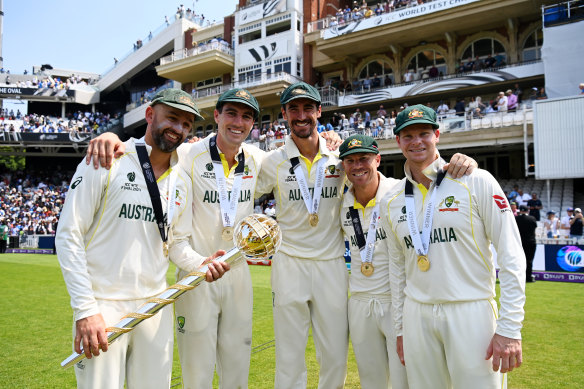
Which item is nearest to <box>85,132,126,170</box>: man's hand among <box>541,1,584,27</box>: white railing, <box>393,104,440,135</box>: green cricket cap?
<box>393,104,440,135</box>: green cricket cap

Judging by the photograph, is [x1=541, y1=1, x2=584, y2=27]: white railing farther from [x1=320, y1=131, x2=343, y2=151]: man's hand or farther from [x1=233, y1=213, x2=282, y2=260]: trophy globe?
[x1=233, y1=213, x2=282, y2=260]: trophy globe

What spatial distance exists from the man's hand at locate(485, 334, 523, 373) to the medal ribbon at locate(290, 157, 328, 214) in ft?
6.78

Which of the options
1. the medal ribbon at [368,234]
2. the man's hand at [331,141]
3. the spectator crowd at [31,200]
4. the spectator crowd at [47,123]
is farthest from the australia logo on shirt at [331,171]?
the spectator crowd at [47,123]

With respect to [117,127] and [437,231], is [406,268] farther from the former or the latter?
[117,127]

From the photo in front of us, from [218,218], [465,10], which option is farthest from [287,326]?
[465,10]

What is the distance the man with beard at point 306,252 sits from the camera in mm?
4195

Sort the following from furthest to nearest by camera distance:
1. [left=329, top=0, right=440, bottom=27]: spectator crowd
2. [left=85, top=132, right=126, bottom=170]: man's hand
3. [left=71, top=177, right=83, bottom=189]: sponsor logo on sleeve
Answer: [left=329, top=0, right=440, bottom=27]: spectator crowd, [left=85, top=132, right=126, bottom=170]: man's hand, [left=71, top=177, right=83, bottom=189]: sponsor logo on sleeve

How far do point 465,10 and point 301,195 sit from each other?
25.2 m

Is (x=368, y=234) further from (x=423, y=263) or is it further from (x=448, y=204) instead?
(x=448, y=204)

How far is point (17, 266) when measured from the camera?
1825 cm

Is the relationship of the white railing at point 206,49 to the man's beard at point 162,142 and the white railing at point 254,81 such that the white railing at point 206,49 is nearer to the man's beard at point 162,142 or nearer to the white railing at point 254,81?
the white railing at point 254,81

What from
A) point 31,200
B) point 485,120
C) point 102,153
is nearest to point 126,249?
point 102,153

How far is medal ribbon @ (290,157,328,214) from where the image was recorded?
4.35m

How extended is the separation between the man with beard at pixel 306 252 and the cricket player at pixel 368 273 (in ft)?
0.52
